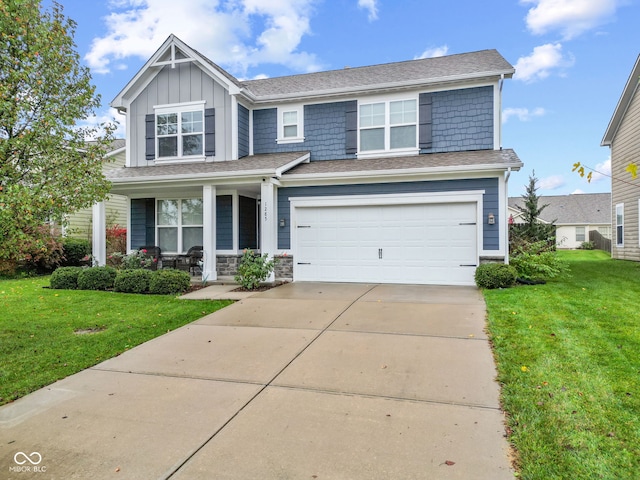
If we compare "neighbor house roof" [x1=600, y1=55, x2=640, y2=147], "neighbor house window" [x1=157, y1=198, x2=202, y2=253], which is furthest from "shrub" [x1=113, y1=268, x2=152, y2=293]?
"neighbor house roof" [x1=600, y1=55, x2=640, y2=147]

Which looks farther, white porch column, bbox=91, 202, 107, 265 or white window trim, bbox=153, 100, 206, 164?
white window trim, bbox=153, 100, 206, 164

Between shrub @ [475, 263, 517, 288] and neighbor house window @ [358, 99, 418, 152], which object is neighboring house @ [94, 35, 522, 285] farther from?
shrub @ [475, 263, 517, 288]

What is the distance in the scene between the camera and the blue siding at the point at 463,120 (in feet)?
37.1

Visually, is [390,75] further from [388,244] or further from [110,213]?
[110,213]

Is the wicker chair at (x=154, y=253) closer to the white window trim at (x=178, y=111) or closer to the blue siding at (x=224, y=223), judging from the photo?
the blue siding at (x=224, y=223)

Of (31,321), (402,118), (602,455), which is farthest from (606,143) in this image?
(31,321)

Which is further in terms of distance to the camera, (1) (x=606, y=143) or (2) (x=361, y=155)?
(1) (x=606, y=143)

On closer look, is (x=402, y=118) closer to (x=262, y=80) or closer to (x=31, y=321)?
(x=262, y=80)

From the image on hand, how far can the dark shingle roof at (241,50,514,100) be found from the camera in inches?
449

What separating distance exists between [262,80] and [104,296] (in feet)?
30.9

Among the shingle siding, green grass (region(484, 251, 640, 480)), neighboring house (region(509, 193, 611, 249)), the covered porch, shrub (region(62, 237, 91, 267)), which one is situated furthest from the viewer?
neighboring house (region(509, 193, 611, 249))

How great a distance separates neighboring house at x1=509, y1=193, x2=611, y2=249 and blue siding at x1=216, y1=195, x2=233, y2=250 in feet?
88.2

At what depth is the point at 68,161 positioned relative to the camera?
18.6 feet

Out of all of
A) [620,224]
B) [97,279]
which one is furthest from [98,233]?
[620,224]
